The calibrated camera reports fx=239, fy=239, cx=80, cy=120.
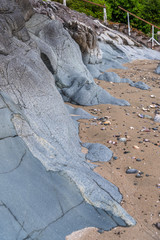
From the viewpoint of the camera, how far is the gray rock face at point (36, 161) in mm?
2141

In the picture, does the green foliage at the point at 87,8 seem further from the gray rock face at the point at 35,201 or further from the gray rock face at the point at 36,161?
the gray rock face at the point at 35,201

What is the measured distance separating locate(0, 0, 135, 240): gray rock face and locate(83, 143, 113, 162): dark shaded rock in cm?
18

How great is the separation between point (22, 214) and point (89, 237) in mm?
665

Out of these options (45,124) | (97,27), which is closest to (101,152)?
(45,124)

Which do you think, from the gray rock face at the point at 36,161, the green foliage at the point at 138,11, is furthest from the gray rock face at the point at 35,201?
the green foliage at the point at 138,11

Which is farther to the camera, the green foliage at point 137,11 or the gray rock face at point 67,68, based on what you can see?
the green foliage at point 137,11

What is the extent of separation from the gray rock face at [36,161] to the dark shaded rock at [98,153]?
175 mm

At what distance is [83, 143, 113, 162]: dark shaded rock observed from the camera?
3508mm

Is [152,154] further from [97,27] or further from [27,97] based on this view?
[97,27]

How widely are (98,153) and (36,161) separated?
4.36ft

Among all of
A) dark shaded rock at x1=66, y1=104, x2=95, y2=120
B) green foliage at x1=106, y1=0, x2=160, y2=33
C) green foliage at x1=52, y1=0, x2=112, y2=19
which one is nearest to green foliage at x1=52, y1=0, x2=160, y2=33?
green foliage at x1=106, y1=0, x2=160, y2=33

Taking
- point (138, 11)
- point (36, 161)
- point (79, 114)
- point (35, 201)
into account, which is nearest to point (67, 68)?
point (79, 114)

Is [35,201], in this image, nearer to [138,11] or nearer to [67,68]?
[67,68]

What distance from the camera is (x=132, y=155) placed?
145 inches
